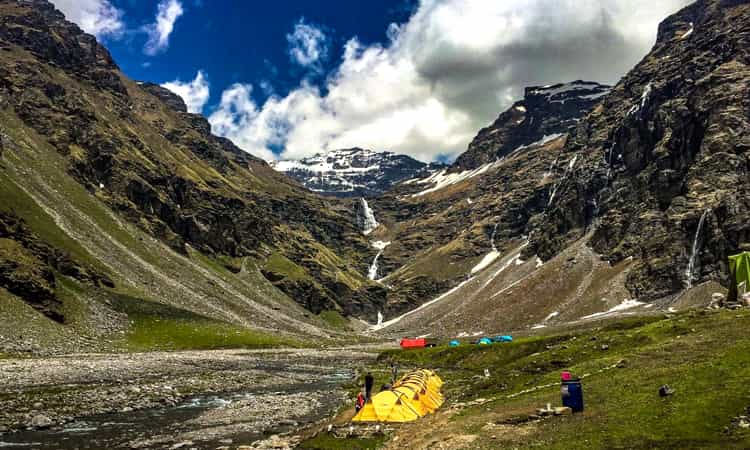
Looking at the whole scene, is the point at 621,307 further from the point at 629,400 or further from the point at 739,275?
the point at 629,400

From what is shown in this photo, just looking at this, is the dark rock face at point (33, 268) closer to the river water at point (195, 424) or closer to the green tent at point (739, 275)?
the river water at point (195, 424)

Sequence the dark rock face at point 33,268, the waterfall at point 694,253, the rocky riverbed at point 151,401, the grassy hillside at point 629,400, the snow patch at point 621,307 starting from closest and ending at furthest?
the grassy hillside at point 629,400 → the rocky riverbed at point 151,401 → the dark rock face at point 33,268 → the waterfall at point 694,253 → the snow patch at point 621,307

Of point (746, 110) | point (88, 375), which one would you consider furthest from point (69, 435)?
point (746, 110)

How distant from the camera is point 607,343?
4769 centimetres

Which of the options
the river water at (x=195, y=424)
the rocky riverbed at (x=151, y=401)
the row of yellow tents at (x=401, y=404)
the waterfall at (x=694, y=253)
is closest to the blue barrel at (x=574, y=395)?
the row of yellow tents at (x=401, y=404)

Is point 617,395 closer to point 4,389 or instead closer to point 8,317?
point 4,389

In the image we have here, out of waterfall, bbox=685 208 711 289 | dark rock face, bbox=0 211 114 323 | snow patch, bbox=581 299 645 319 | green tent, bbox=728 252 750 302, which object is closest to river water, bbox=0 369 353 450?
green tent, bbox=728 252 750 302

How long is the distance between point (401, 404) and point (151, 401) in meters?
28.1

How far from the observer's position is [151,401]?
167 feet

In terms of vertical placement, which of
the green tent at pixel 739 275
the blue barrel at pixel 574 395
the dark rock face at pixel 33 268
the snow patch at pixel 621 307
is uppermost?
the dark rock face at pixel 33 268

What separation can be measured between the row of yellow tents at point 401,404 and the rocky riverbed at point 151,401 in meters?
Result: 7.94

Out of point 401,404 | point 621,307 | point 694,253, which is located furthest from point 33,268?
point 694,253

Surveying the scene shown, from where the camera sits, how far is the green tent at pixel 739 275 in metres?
51.2

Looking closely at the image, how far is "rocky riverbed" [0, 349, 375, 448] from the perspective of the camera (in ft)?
117
